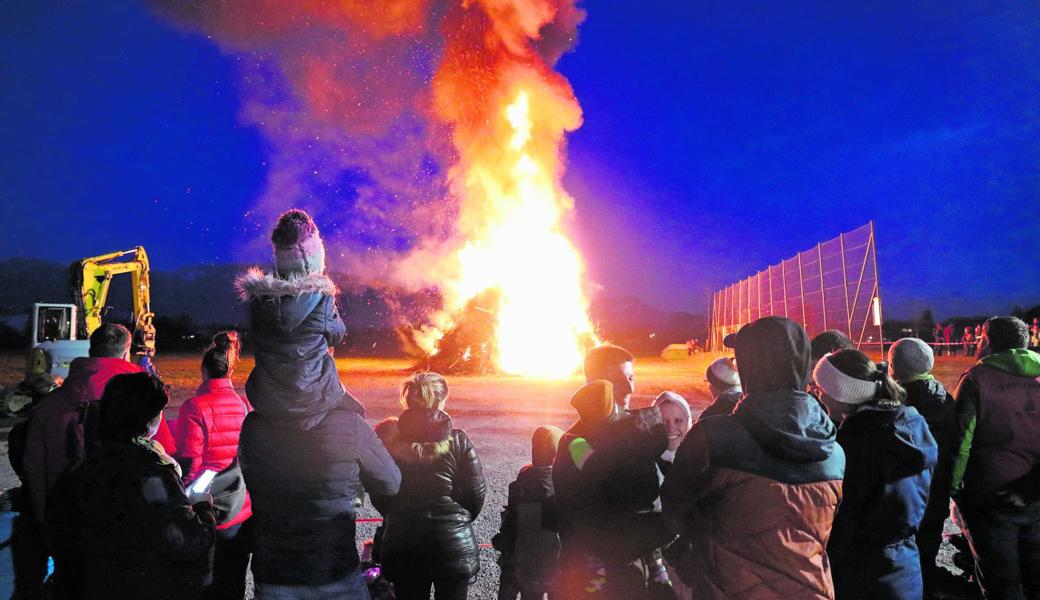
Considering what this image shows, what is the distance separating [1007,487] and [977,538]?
1.22 ft

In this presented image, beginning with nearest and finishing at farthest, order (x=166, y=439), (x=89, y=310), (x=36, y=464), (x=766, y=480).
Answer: (x=766, y=480)
(x=36, y=464)
(x=166, y=439)
(x=89, y=310)

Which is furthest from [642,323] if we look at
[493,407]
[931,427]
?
[931,427]

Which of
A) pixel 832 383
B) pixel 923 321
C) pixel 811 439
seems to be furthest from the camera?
pixel 923 321

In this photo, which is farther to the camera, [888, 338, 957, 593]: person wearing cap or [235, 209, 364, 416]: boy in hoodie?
[888, 338, 957, 593]: person wearing cap

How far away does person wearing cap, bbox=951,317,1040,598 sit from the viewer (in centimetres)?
365

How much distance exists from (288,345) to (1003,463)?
4.28 meters

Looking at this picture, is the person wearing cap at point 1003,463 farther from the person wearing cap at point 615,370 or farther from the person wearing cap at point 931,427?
the person wearing cap at point 615,370

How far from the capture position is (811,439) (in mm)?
2371

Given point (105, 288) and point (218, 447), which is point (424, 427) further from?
point (105, 288)

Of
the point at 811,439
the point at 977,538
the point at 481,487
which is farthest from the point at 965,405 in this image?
the point at 481,487

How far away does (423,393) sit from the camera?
334cm

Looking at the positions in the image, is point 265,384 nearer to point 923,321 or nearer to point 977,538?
point 977,538

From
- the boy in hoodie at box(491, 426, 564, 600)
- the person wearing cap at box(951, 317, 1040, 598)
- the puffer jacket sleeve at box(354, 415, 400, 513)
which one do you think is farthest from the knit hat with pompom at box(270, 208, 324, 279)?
the person wearing cap at box(951, 317, 1040, 598)

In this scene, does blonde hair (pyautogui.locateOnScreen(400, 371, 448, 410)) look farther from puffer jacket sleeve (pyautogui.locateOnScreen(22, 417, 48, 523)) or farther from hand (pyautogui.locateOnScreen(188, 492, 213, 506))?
puffer jacket sleeve (pyautogui.locateOnScreen(22, 417, 48, 523))
